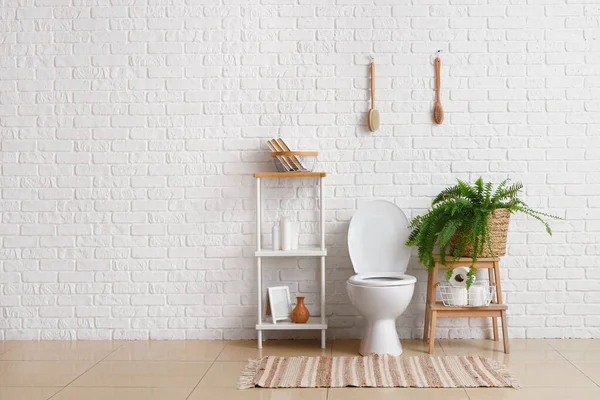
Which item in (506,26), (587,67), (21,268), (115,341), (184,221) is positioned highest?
(506,26)

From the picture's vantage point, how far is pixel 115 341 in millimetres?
3967

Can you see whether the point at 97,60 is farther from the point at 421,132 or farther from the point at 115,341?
the point at 421,132

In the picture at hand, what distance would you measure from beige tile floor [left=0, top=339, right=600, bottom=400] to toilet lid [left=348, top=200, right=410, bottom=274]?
464 millimetres

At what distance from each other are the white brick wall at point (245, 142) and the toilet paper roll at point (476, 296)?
0.40 meters

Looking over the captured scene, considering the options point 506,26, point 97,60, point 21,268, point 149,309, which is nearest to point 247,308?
point 149,309

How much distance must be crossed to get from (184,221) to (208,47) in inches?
41.9

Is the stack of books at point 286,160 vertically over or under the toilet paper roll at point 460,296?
over

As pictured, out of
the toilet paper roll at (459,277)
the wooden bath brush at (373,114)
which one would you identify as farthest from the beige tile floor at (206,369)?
the wooden bath brush at (373,114)

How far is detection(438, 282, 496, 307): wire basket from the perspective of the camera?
360 centimetres

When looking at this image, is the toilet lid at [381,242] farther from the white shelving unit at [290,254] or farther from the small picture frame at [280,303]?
the small picture frame at [280,303]

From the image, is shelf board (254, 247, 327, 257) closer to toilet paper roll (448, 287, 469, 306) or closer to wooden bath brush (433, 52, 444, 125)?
toilet paper roll (448, 287, 469, 306)

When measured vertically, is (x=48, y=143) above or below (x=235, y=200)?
above

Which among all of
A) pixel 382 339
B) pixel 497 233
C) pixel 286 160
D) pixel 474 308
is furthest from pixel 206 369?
pixel 497 233

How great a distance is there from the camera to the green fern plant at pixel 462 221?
352 cm
